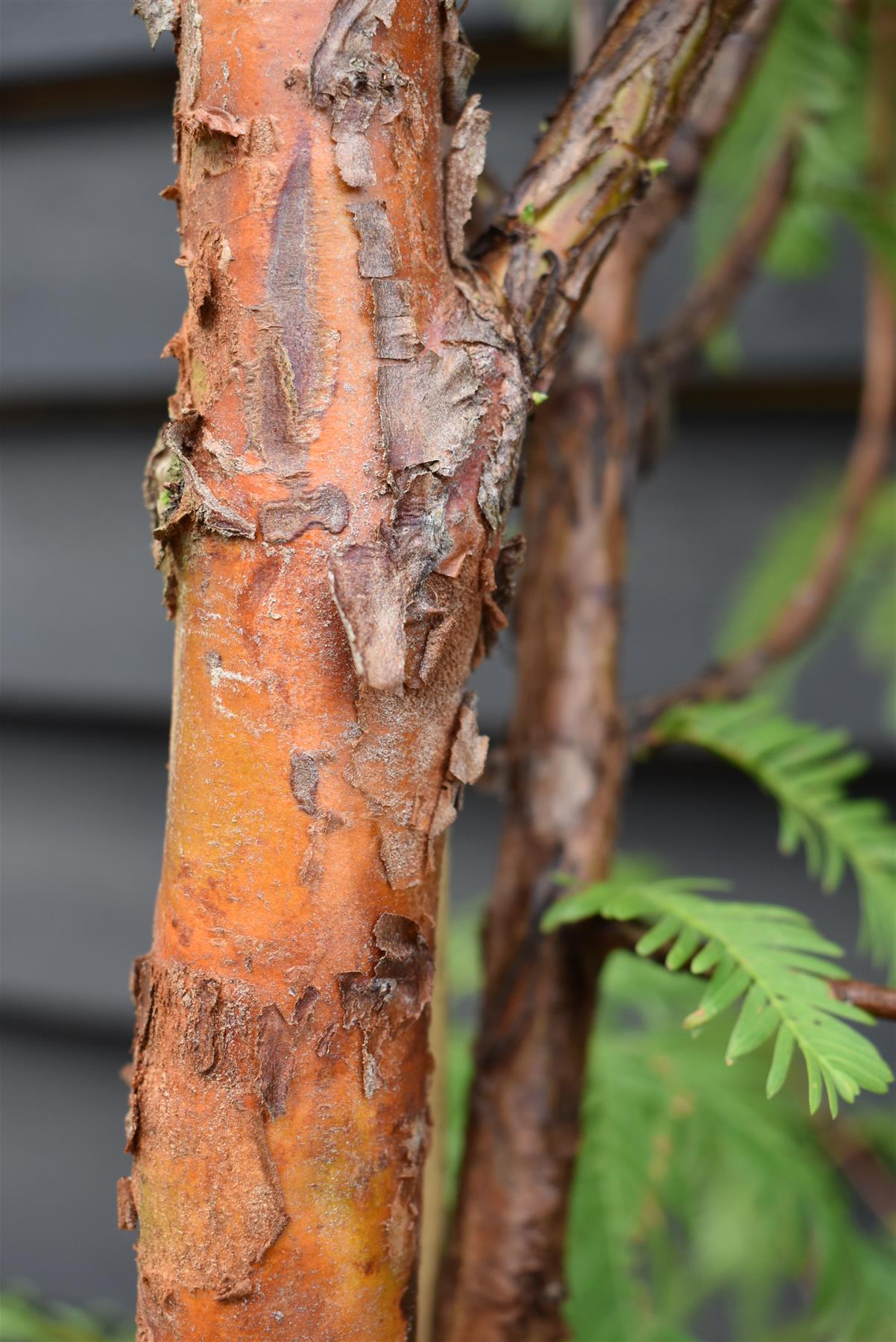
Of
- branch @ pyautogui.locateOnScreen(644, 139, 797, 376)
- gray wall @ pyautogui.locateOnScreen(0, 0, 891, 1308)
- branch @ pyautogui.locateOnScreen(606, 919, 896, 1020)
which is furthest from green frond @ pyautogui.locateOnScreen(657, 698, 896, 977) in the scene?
gray wall @ pyautogui.locateOnScreen(0, 0, 891, 1308)

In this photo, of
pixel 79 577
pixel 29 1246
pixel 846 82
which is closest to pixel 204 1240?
pixel 846 82

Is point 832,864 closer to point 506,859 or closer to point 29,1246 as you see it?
point 506,859

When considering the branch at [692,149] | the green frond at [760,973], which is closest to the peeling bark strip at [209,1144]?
the green frond at [760,973]

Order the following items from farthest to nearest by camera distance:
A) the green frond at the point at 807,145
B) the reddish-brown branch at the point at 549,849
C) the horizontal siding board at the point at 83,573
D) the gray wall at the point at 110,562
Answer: the horizontal siding board at the point at 83,573 < the gray wall at the point at 110,562 < the green frond at the point at 807,145 < the reddish-brown branch at the point at 549,849

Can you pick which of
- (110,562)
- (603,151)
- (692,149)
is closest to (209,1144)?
(603,151)

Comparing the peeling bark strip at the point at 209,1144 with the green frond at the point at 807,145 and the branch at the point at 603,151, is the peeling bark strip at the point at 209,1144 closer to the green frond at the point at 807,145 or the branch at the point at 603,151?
the branch at the point at 603,151

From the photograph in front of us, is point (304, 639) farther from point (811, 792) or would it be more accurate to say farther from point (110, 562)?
point (110, 562)
